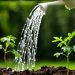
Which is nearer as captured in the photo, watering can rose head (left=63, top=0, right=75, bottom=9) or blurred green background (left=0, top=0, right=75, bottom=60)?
watering can rose head (left=63, top=0, right=75, bottom=9)

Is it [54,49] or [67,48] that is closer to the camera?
[67,48]

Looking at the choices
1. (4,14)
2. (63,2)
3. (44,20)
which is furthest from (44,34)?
(63,2)

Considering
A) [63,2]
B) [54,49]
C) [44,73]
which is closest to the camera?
[44,73]

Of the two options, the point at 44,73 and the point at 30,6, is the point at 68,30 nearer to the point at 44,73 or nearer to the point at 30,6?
the point at 30,6

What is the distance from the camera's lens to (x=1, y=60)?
446 inches

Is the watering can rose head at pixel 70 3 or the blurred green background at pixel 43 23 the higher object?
the blurred green background at pixel 43 23

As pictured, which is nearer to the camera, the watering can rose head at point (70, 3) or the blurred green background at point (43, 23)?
the watering can rose head at point (70, 3)

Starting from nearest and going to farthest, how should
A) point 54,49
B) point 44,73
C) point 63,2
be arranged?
point 44,73, point 63,2, point 54,49

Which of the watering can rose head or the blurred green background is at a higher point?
the blurred green background

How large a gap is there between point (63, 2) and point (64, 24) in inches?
237

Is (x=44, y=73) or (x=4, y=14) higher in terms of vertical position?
(x=4, y=14)

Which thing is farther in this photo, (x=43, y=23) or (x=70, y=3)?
(x=43, y=23)

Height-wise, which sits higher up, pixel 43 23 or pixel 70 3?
pixel 43 23

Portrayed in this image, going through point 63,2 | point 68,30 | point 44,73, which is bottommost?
point 44,73
